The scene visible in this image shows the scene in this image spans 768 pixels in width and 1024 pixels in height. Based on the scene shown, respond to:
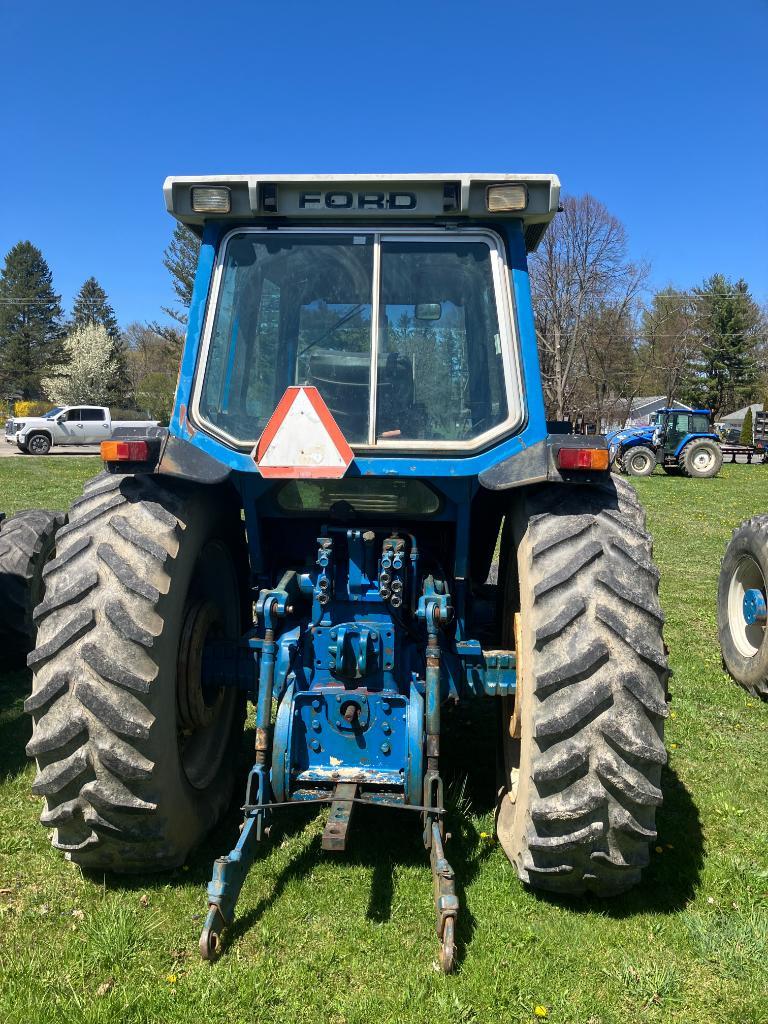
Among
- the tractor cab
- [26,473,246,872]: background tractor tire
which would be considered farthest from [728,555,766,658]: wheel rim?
the tractor cab

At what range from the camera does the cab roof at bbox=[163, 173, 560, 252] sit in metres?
3.22

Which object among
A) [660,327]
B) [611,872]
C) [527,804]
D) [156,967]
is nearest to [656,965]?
[611,872]

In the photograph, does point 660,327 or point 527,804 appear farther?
point 660,327

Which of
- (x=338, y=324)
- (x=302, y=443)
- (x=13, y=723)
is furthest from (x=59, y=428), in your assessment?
(x=302, y=443)

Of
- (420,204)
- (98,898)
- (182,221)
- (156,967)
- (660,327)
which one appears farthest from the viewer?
(660,327)

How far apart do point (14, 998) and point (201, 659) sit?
141cm

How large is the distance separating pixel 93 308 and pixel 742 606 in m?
68.8

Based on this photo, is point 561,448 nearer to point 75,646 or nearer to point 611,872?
point 611,872

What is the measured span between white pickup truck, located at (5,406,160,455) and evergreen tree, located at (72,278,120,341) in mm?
37804

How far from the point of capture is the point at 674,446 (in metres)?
26.1

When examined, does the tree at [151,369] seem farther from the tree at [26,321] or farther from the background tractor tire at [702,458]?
the background tractor tire at [702,458]

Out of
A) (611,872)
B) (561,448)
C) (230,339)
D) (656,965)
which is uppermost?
(230,339)

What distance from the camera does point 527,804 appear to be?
283 cm

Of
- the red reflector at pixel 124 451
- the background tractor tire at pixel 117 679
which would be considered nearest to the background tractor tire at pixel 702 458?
the background tractor tire at pixel 117 679
